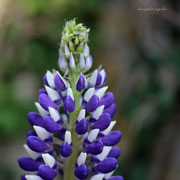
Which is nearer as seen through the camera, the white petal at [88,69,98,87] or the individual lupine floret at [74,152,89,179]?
the individual lupine floret at [74,152,89,179]

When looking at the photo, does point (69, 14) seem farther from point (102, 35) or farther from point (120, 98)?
point (120, 98)

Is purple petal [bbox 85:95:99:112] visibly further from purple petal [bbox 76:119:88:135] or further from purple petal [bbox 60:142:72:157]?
purple petal [bbox 60:142:72:157]

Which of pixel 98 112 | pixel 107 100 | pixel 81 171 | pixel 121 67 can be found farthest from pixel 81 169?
pixel 121 67

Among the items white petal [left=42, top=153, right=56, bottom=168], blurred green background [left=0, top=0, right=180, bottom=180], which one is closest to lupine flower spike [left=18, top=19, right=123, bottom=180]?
white petal [left=42, top=153, right=56, bottom=168]

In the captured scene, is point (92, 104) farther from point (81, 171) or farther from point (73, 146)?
point (81, 171)

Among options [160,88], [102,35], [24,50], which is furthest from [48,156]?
[102,35]

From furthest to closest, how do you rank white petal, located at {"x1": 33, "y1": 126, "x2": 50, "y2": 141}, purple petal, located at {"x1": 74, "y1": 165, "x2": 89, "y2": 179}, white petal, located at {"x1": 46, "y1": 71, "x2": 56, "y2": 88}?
1. white petal, located at {"x1": 46, "y1": 71, "x2": 56, "y2": 88}
2. white petal, located at {"x1": 33, "y1": 126, "x2": 50, "y2": 141}
3. purple petal, located at {"x1": 74, "y1": 165, "x2": 89, "y2": 179}
